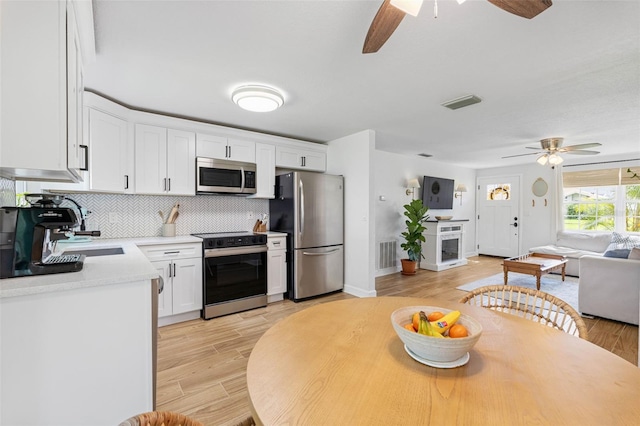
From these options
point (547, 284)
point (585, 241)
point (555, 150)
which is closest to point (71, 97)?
point (555, 150)

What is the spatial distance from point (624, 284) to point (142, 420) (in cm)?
444

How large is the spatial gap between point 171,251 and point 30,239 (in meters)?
1.70

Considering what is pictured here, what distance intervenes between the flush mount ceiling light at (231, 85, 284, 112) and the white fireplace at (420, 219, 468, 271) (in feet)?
14.4

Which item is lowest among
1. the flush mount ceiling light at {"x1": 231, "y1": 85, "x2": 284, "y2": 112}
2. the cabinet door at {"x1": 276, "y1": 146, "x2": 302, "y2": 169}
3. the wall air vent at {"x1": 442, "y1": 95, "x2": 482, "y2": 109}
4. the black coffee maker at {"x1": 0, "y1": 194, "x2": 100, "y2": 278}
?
the black coffee maker at {"x1": 0, "y1": 194, "x2": 100, "y2": 278}

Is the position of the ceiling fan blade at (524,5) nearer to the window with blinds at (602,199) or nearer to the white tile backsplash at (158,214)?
the white tile backsplash at (158,214)

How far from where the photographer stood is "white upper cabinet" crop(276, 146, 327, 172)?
404cm

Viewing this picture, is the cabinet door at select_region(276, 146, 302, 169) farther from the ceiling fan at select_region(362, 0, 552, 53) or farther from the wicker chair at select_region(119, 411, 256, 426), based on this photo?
the wicker chair at select_region(119, 411, 256, 426)

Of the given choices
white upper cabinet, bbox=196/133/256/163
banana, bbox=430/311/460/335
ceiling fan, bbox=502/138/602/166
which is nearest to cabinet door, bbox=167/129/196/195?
white upper cabinet, bbox=196/133/256/163

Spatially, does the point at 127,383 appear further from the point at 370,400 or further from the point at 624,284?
the point at 624,284

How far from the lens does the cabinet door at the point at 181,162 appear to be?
3.22 meters

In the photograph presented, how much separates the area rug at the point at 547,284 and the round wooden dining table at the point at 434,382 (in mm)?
3885

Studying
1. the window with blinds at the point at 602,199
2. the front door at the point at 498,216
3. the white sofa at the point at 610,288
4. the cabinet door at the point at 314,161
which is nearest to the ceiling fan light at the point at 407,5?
the cabinet door at the point at 314,161

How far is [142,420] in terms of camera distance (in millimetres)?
562

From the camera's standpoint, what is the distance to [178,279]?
3016 millimetres
